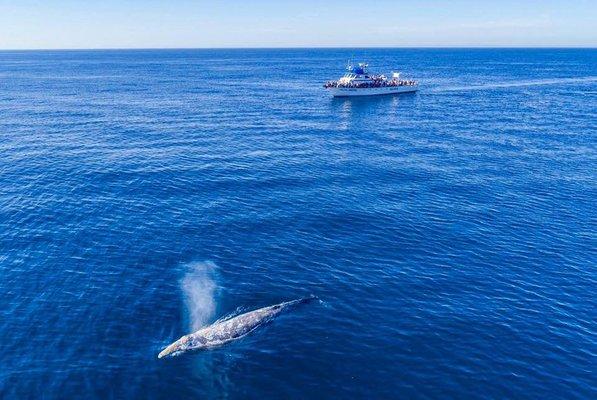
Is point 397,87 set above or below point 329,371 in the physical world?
above

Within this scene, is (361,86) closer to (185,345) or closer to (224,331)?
(224,331)

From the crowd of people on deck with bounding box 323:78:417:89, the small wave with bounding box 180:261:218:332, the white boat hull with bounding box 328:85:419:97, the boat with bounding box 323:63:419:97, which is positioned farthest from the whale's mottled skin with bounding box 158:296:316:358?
the crowd of people on deck with bounding box 323:78:417:89

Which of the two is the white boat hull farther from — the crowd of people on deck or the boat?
the crowd of people on deck

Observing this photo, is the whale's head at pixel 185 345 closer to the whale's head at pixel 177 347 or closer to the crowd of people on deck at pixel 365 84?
the whale's head at pixel 177 347

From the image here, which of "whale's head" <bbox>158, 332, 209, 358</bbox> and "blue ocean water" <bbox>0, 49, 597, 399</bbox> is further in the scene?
"whale's head" <bbox>158, 332, 209, 358</bbox>

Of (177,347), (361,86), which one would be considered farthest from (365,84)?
(177,347)

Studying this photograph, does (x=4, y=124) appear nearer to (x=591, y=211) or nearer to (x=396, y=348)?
(x=396, y=348)

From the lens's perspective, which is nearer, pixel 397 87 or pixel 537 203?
pixel 537 203

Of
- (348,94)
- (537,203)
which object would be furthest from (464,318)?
(348,94)
